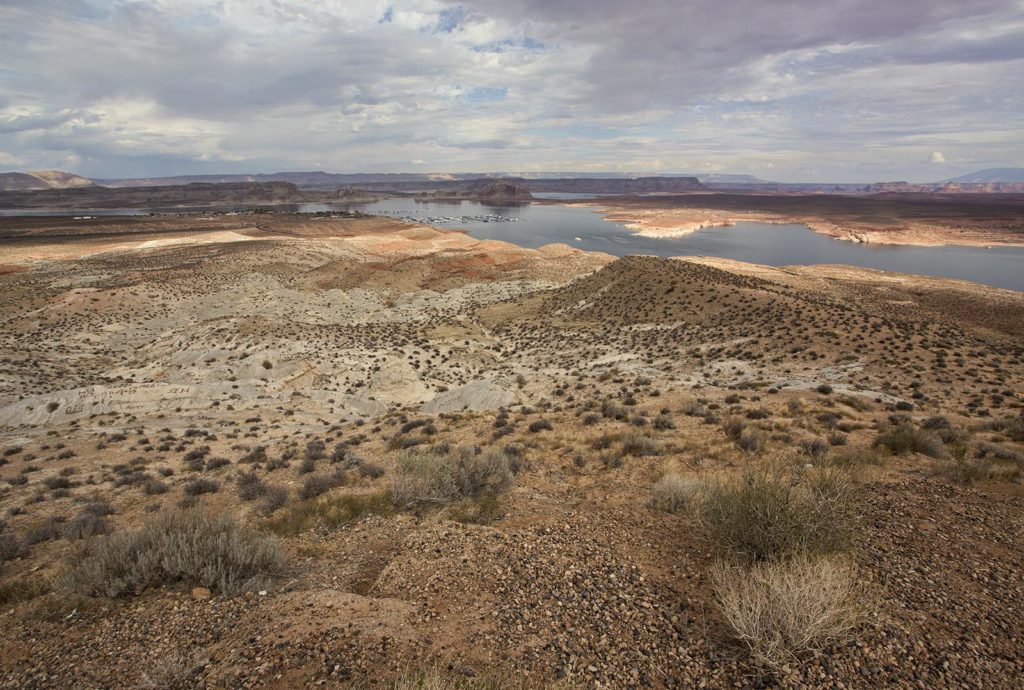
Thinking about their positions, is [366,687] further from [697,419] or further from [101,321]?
[101,321]

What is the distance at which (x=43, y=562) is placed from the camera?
6410mm

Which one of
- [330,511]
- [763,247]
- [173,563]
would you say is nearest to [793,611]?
[173,563]

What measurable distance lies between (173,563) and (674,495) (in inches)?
238

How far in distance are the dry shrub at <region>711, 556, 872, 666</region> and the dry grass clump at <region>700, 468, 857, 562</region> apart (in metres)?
0.52

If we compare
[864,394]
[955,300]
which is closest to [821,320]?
[864,394]

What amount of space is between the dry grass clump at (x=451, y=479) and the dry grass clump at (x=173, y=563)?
2326 millimetres

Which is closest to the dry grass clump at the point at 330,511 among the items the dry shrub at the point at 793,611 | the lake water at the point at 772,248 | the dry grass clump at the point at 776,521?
the dry grass clump at the point at 776,521

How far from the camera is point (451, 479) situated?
303 inches

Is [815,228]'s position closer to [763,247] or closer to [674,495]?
[763,247]

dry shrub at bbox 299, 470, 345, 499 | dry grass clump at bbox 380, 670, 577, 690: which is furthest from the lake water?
dry grass clump at bbox 380, 670, 577, 690

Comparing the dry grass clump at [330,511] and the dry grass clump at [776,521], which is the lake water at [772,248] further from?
the dry grass clump at [330,511]

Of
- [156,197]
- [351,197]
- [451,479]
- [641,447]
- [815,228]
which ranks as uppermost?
[351,197]

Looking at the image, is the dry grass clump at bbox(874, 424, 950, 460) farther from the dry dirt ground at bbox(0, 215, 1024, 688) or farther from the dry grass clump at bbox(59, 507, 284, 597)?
the dry grass clump at bbox(59, 507, 284, 597)

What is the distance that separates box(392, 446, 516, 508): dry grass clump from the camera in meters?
7.48
